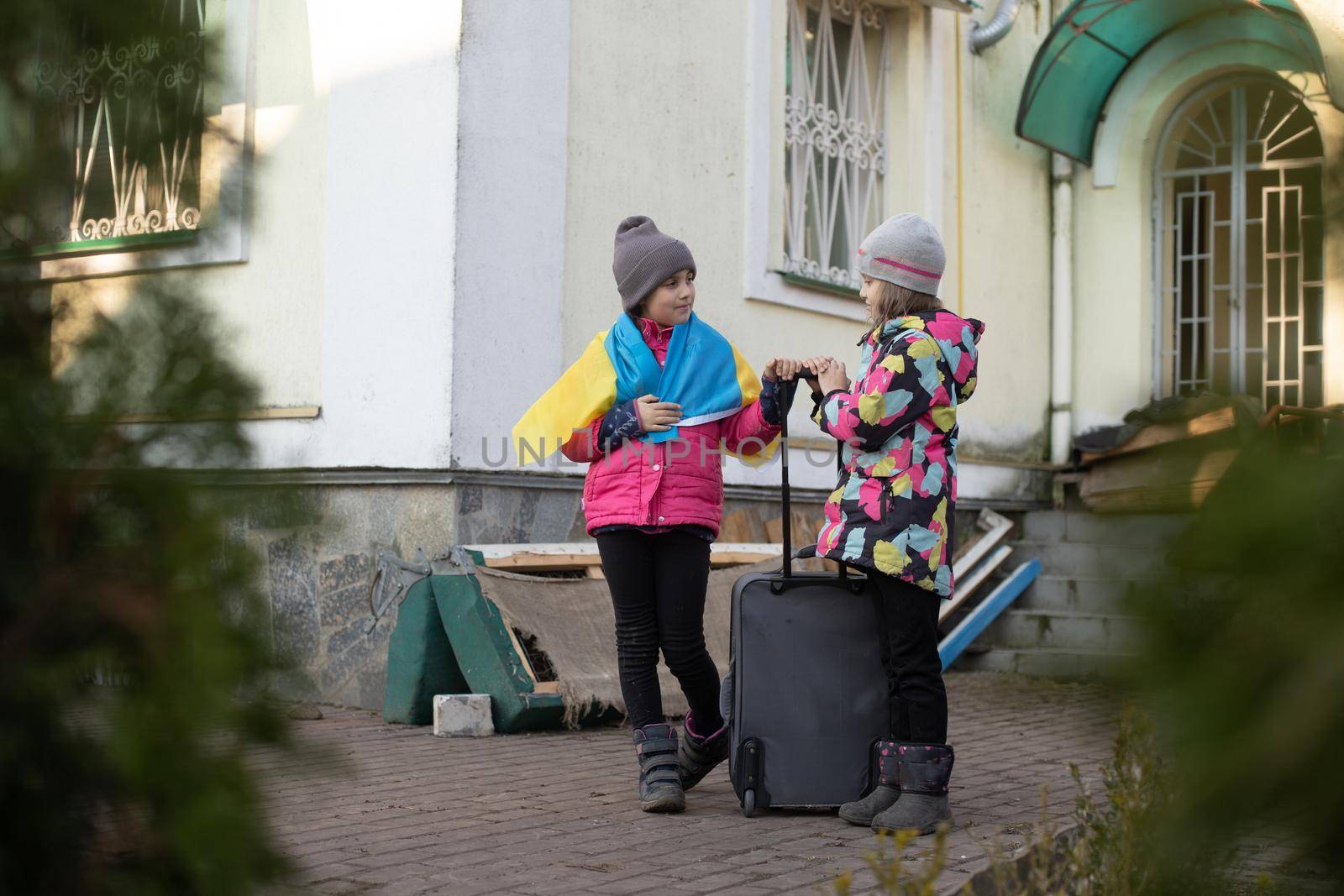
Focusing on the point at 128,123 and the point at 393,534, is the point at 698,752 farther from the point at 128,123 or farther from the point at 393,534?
the point at 128,123

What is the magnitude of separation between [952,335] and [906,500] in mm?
493

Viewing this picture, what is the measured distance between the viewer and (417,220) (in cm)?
651

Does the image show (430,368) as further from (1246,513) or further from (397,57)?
(1246,513)

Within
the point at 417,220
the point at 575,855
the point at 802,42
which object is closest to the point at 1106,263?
the point at 802,42

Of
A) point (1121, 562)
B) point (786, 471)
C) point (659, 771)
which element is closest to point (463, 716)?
point (659, 771)

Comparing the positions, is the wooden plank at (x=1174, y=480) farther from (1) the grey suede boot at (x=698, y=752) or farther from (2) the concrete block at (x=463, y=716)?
(2) the concrete block at (x=463, y=716)

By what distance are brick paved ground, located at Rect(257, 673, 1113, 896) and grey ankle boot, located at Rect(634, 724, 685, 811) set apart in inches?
1.8

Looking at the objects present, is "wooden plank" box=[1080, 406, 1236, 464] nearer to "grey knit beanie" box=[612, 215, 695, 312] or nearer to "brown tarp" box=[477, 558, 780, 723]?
"grey knit beanie" box=[612, 215, 695, 312]

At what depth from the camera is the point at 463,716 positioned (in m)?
5.84

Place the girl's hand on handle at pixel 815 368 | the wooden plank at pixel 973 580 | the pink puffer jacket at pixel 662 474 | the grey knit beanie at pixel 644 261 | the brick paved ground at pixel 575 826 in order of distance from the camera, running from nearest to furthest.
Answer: the brick paved ground at pixel 575 826
the girl's hand on handle at pixel 815 368
the pink puffer jacket at pixel 662 474
the grey knit beanie at pixel 644 261
the wooden plank at pixel 973 580

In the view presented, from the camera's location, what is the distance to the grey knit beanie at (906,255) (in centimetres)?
407

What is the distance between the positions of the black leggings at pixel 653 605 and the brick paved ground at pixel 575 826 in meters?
0.36

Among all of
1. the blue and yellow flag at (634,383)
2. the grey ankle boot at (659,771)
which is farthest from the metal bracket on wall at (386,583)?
the grey ankle boot at (659,771)

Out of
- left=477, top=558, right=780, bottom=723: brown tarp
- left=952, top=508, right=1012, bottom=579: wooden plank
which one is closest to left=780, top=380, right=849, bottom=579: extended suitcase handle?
left=477, top=558, right=780, bottom=723: brown tarp
